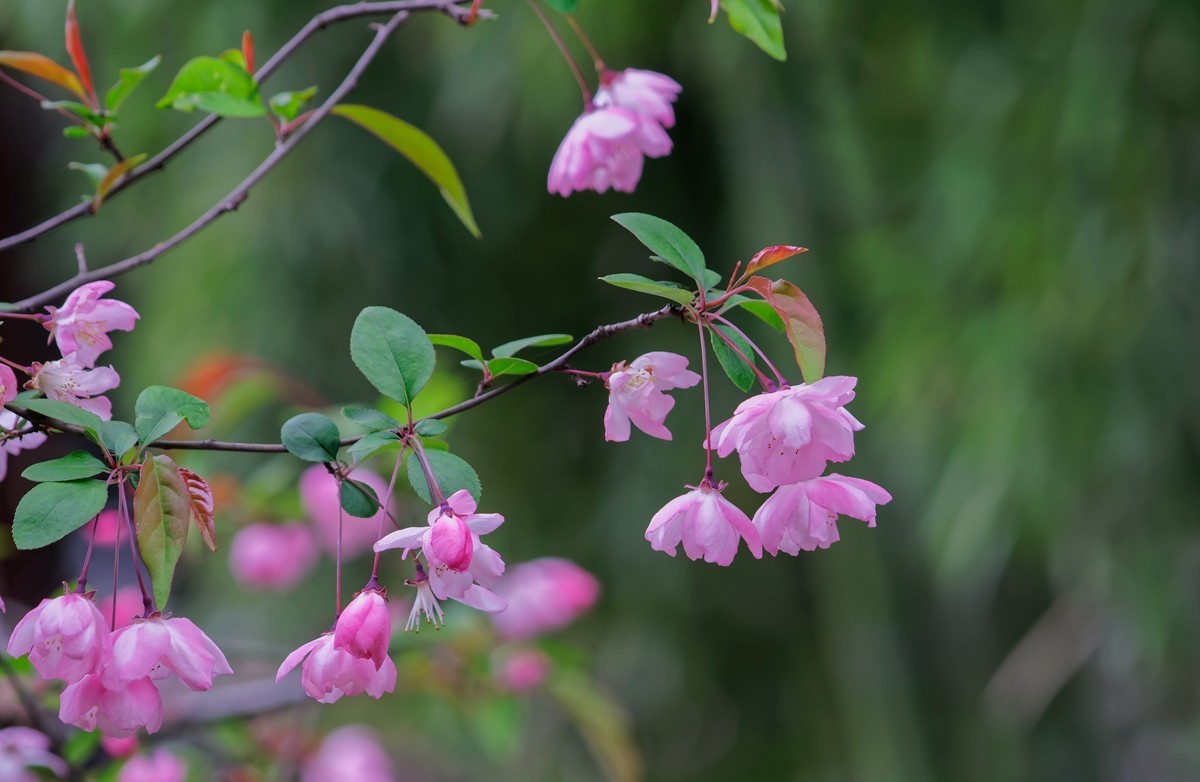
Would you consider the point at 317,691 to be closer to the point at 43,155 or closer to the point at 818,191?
the point at 818,191

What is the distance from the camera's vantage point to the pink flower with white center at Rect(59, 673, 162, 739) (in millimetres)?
311

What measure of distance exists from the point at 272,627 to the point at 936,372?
50.9 inches

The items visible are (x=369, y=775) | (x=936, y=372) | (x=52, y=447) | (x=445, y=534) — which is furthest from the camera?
(x=52, y=447)

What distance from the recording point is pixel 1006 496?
128cm

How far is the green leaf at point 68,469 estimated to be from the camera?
303 millimetres

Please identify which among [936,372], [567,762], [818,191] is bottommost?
[567,762]

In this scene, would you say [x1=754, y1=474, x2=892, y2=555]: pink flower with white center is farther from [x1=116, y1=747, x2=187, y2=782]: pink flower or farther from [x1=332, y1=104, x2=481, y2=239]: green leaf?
[x1=116, y1=747, x2=187, y2=782]: pink flower

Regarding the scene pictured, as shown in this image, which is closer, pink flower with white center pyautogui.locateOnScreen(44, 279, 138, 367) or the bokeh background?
pink flower with white center pyautogui.locateOnScreen(44, 279, 138, 367)

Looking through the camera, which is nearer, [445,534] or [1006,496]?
[445,534]

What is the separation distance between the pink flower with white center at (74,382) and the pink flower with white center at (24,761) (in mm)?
288

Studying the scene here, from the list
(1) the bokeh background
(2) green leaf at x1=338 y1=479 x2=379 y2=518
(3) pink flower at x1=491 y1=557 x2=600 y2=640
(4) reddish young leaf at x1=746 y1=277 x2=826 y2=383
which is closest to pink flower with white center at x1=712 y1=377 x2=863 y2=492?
(4) reddish young leaf at x1=746 y1=277 x2=826 y2=383

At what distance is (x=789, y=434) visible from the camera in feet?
1.00

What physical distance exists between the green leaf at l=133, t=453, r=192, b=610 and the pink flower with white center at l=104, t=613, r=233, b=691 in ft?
0.04

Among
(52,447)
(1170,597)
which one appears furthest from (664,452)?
(52,447)
